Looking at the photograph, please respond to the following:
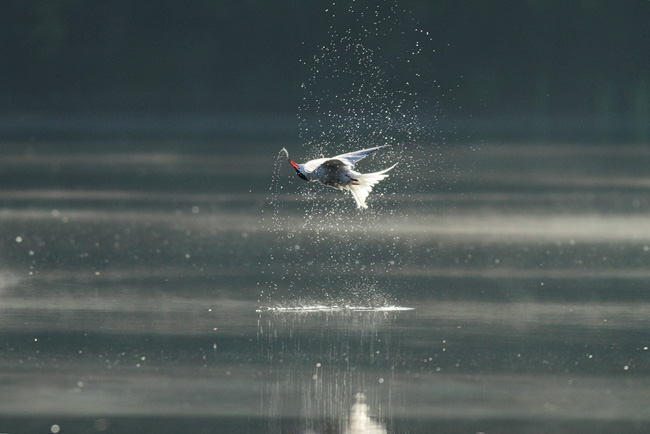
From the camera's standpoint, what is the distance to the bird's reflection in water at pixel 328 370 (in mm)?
10180

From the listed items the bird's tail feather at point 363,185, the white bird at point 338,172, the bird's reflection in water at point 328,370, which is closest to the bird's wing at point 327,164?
the white bird at point 338,172

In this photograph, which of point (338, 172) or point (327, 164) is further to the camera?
point (338, 172)

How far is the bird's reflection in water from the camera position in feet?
33.4

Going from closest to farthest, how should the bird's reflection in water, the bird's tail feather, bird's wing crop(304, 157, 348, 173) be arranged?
the bird's reflection in water
bird's wing crop(304, 157, 348, 173)
the bird's tail feather

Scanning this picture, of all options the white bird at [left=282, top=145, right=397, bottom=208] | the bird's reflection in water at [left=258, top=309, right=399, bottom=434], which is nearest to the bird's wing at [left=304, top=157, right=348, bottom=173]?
the white bird at [left=282, top=145, right=397, bottom=208]

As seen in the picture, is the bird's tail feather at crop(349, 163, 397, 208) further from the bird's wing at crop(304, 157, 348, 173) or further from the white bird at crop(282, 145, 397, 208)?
the bird's wing at crop(304, 157, 348, 173)

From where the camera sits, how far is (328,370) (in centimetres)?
1192

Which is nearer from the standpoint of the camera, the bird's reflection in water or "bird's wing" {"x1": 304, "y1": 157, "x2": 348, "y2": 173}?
the bird's reflection in water

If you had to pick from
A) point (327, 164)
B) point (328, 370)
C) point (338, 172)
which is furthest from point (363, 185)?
point (328, 370)

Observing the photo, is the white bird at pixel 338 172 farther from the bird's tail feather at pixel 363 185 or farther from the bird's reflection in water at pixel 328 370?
the bird's reflection in water at pixel 328 370

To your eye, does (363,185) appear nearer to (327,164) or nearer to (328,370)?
(327,164)

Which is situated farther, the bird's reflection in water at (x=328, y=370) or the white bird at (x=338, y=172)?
the white bird at (x=338, y=172)

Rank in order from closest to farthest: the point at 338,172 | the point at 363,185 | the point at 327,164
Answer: the point at 327,164 → the point at 338,172 → the point at 363,185

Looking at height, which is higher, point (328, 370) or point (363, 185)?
point (363, 185)
